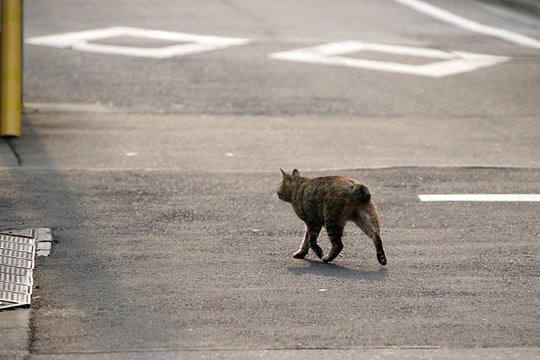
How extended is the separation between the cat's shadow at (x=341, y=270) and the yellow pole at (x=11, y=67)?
4614mm

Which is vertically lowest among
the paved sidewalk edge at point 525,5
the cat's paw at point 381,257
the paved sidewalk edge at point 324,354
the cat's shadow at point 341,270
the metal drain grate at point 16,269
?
the paved sidewalk edge at point 525,5

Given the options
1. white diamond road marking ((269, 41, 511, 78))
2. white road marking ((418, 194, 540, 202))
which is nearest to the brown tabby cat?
white road marking ((418, 194, 540, 202))

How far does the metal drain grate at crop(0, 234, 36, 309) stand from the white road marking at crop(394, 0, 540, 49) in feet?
37.8

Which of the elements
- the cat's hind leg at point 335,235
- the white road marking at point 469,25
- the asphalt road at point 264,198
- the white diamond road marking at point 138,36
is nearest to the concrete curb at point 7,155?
the asphalt road at point 264,198

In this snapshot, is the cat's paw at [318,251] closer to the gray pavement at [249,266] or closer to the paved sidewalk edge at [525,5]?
the gray pavement at [249,266]

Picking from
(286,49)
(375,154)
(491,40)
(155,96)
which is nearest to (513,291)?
(375,154)

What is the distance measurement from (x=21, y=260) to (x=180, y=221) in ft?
5.19

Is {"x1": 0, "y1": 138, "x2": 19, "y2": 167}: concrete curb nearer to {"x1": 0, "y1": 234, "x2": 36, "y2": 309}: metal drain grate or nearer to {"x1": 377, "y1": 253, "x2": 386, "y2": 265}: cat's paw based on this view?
{"x1": 0, "y1": 234, "x2": 36, "y2": 309}: metal drain grate

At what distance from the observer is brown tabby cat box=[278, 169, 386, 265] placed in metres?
8.30

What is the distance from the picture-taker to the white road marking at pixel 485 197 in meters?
10.4

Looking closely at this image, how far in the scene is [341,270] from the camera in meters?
8.42

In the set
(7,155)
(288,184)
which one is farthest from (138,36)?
(288,184)

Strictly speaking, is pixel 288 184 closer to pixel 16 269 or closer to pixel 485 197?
pixel 16 269

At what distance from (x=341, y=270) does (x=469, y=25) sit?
13.0 m
